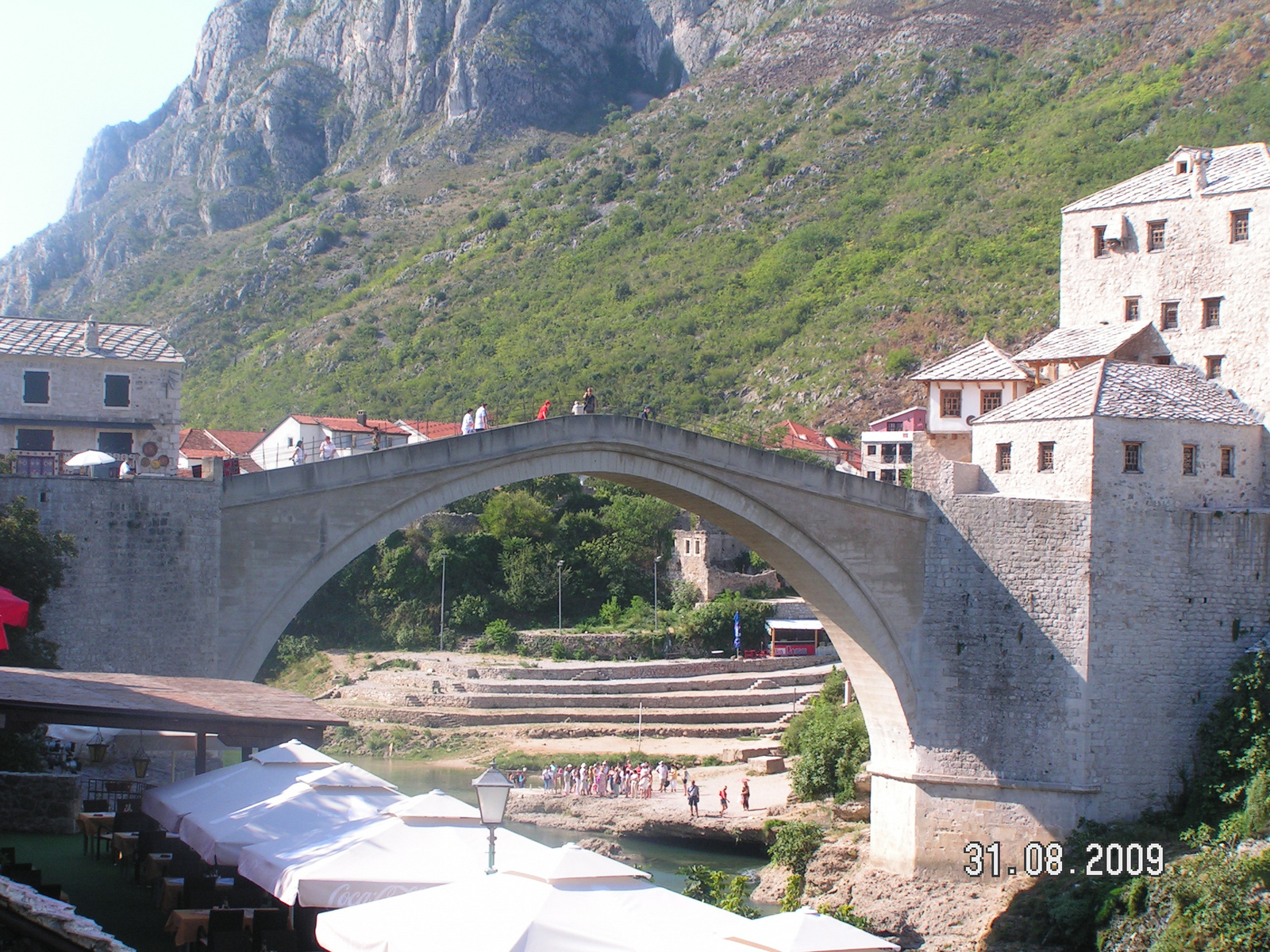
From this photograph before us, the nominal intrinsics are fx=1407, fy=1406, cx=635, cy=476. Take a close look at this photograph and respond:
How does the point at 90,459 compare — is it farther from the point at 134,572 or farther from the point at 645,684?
the point at 645,684

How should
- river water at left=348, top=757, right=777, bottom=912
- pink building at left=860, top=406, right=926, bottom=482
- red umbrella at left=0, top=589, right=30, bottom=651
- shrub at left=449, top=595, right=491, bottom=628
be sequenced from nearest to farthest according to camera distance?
1. red umbrella at left=0, top=589, right=30, bottom=651
2. river water at left=348, top=757, right=777, bottom=912
3. shrub at left=449, top=595, right=491, bottom=628
4. pink building at left=860, top=406, right=926, bottom=482

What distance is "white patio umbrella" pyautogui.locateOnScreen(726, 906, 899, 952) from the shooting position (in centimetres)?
1327

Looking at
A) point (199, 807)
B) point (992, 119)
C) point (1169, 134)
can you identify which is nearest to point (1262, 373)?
point (199, 807)

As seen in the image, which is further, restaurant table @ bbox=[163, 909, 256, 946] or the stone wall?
the stone wall

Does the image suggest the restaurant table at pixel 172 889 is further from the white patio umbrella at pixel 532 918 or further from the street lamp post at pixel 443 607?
the street lamp post at pixel 443 607

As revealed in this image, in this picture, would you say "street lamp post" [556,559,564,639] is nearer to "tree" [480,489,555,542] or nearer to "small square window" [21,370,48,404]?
"tree" [480,489,555,542]

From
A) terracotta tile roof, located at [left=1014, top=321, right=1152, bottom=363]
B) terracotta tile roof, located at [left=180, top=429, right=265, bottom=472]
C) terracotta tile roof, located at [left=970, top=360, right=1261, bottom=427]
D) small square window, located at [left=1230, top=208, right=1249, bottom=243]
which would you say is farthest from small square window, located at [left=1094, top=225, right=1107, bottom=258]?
terracotta tile roof, located at [left=180, top=429, right=265, bottom=472]

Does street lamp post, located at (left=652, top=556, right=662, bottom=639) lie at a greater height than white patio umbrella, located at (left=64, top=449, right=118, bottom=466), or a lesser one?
lesser

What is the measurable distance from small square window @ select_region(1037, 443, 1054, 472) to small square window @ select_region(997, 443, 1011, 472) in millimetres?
663

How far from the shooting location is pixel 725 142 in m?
82.4

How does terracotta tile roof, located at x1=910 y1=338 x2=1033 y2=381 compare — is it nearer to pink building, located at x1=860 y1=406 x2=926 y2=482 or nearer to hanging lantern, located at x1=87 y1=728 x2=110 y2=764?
hanging lantern, located at x1=87 y1=728 x2=110 y2=764

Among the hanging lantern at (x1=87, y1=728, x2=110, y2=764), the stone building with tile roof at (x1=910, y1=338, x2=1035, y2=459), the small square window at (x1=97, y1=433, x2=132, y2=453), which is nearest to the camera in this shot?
the hanging lantern at (x1=87, y1=728, x2=110, y2=764)

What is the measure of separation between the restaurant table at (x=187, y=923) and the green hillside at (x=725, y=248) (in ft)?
147

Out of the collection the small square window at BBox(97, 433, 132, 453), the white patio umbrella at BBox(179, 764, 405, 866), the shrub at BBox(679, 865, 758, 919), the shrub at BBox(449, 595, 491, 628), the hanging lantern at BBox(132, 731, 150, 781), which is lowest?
the shrub at BBox(679, 865, 758, 919)
